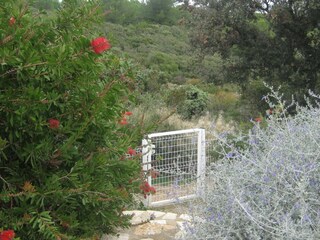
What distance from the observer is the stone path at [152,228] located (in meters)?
4.23

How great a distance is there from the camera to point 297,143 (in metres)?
2.78

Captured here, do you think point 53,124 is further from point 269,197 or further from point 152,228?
point 152,228

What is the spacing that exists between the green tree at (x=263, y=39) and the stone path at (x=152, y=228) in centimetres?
852

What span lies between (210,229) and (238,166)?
40 centimetres

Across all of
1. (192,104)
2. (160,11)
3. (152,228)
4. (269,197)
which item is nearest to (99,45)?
(269,197)

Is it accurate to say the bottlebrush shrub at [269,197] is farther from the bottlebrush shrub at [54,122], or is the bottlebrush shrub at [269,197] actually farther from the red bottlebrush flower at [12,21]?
the red bottlebrush flower at [12,21]

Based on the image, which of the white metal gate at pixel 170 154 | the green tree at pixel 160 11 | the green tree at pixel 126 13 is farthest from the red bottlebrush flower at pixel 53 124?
the green tree at pixel 160 11

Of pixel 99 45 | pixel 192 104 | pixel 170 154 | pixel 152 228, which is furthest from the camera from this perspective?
pixel 192 104

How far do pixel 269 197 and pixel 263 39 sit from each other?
452 inches

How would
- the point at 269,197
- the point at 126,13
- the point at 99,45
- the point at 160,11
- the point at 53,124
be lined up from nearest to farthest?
the point at 99,45 → the point at 53,124 → the point at 269,197 → the point at 126,13 → the point at 160,11

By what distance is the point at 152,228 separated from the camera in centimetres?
448

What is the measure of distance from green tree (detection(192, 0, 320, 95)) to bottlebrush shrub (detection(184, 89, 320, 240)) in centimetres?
1037

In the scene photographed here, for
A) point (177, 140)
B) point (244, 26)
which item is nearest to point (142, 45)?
point (244, 26)

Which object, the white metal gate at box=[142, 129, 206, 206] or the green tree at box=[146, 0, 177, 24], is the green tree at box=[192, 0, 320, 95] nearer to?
the white metal gate at box=[142, 129, 206, 206]
